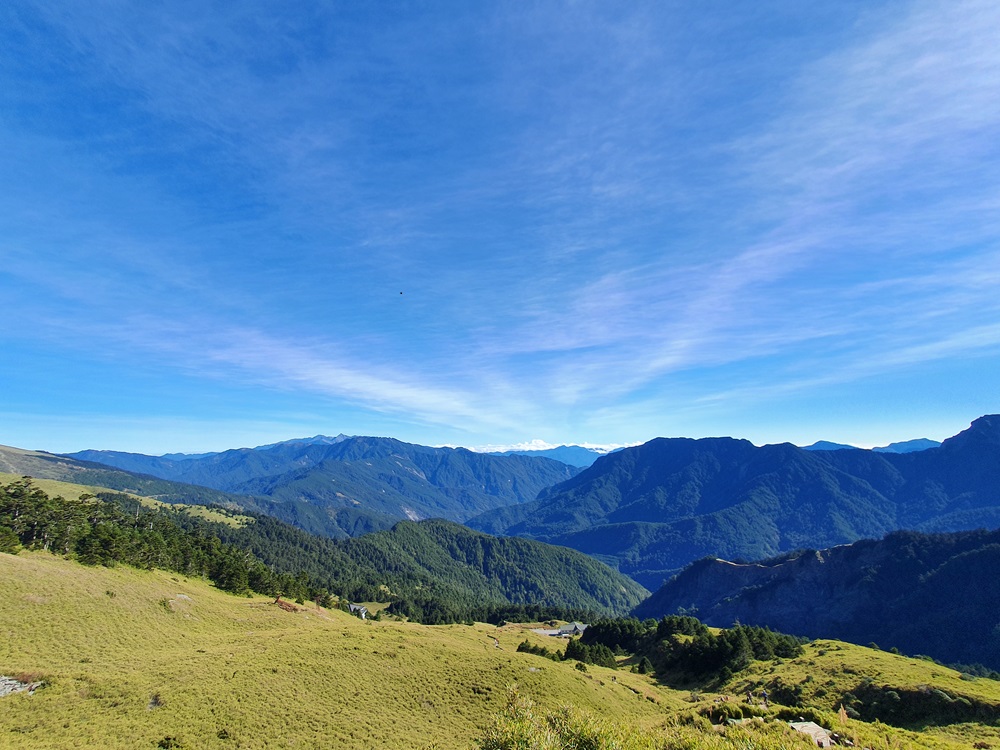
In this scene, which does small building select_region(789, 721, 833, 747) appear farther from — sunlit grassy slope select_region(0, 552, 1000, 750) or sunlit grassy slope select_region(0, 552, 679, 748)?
sunlit grassy slope select_region(0, 552, 679, 748)

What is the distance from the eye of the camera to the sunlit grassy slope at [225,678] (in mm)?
41031

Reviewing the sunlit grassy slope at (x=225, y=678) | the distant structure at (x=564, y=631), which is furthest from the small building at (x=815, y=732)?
the distant structure at (x=564, y=631)

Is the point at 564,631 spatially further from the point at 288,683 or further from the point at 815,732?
the point at 815,732

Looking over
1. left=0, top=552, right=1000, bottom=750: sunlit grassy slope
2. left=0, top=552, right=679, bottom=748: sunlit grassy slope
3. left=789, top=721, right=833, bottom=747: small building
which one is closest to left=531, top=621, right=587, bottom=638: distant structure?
left=0, top=552, right=1000, bottom=750: sunlit grassy slope

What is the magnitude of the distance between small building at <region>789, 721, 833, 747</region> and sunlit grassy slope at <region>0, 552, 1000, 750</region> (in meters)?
1.00

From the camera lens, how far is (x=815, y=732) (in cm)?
2569

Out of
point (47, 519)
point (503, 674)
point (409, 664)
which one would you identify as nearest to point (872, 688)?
point (503, 674)

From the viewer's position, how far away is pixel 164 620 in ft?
231

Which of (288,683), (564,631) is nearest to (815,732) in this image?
(288,683)

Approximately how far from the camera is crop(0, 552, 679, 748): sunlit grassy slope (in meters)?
41.0

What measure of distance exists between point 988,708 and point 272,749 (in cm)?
7001

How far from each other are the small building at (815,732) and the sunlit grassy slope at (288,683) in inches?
39.5

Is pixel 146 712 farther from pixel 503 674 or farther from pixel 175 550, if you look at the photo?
pixel 175 550

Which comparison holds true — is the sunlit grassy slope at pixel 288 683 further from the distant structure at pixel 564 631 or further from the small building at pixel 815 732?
the distant structure at pixel 564 631
